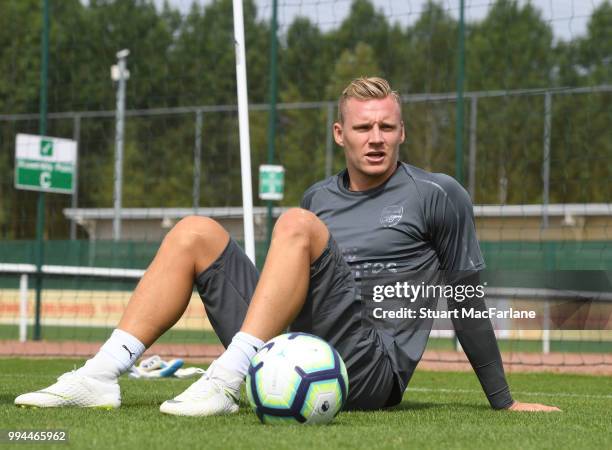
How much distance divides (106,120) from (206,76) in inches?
106

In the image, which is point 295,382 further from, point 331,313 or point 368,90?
point 368,90

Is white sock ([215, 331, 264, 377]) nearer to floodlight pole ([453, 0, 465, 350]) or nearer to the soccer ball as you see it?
the soccer ball

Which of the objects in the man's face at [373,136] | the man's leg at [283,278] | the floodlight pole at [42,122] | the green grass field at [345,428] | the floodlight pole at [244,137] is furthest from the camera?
the floodlight pole at [42,122]

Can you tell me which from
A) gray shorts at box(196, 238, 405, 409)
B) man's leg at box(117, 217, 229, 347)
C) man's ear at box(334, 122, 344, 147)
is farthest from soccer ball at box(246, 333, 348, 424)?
man's ear at box(334, 122, 344, 147)

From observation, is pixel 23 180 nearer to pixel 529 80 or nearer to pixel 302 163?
pixel 302 163

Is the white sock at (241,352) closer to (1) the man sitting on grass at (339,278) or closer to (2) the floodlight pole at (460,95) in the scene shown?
(1) the man sitting on grass at (339,278)

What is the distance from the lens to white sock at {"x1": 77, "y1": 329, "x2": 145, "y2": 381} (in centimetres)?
374

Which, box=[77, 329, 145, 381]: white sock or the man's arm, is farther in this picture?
the man's arm

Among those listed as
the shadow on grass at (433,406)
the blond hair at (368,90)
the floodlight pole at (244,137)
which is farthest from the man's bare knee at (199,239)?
the floodlight pole at (244,137)

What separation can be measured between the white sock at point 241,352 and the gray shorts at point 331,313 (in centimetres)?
26

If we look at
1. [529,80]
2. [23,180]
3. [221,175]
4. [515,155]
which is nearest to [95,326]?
[23,180]

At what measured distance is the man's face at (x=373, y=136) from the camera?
400 centimetres

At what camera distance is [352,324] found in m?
3.80

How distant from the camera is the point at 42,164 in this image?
421 inches
